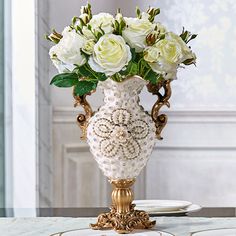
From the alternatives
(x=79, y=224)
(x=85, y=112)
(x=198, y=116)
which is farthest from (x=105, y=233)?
(x=198, y=116)

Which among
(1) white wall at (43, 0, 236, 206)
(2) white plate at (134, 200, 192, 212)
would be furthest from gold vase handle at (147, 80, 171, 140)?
(1) white wall at (43, 0, 236, 206)

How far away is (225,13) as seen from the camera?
13.9 ft

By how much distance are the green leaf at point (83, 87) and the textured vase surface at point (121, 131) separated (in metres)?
0.05

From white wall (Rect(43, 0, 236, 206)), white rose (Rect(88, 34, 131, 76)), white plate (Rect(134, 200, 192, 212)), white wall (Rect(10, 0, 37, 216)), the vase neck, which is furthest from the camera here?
white wall (Rect(43, 0, 236, 206))

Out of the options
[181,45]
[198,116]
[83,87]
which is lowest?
[198,116]

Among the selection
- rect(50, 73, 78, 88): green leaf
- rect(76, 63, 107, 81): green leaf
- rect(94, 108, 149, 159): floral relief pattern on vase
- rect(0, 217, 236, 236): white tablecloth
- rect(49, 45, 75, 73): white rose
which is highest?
rect(49, 45, 75, 73): white rose

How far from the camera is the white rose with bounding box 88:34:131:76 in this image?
5.58ft

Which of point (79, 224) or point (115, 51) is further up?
point (115, 51)

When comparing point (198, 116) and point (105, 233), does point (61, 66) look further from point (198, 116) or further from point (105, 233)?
point (198, 116)

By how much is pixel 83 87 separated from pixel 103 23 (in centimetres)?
16

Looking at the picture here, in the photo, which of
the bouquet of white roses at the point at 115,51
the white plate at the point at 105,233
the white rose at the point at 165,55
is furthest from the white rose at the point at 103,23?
the white plate at the point at 105,233

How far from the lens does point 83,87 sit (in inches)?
69.8

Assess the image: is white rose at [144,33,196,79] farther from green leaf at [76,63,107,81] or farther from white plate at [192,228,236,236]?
white plate at [192,228,236,236]

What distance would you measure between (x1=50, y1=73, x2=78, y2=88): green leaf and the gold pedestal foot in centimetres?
27
